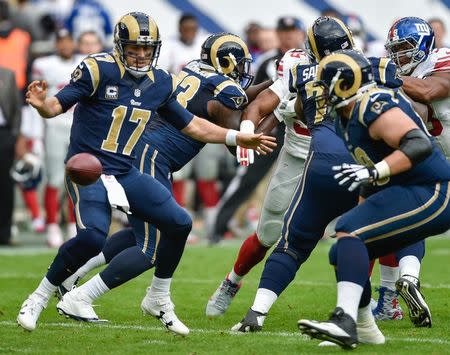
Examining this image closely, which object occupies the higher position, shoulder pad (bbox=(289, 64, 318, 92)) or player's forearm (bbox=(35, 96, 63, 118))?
shoulder pad (bbox=(289, 64, 318, 92))

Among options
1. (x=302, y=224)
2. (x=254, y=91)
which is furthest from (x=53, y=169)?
(x=302, y=224)

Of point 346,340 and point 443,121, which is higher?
point 443,121

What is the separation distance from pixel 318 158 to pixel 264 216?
966 mm

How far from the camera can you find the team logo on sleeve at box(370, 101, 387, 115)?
544 cm

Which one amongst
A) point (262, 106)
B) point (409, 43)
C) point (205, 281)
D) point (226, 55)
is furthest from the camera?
point (205, 281)

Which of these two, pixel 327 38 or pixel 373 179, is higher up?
pixel 327 38

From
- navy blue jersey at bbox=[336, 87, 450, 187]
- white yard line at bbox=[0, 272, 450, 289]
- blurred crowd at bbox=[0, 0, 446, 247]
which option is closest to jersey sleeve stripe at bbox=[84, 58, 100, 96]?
navy blue jersey at bbox=[336, 87, 450, 187]

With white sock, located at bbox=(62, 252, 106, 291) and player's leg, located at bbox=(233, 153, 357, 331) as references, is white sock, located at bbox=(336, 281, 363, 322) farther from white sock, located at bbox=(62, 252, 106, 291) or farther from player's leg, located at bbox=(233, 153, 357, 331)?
white sock, located at bbox=(62, 252, 106, 291)

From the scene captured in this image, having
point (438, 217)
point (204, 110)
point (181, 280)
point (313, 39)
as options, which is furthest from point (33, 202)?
point (438, 217)

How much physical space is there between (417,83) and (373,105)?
55.3 inches

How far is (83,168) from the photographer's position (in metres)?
6.07

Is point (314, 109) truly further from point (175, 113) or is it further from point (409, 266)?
point (409, 266)

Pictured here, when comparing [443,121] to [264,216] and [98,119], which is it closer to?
[264,216]

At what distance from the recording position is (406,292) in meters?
6.54
